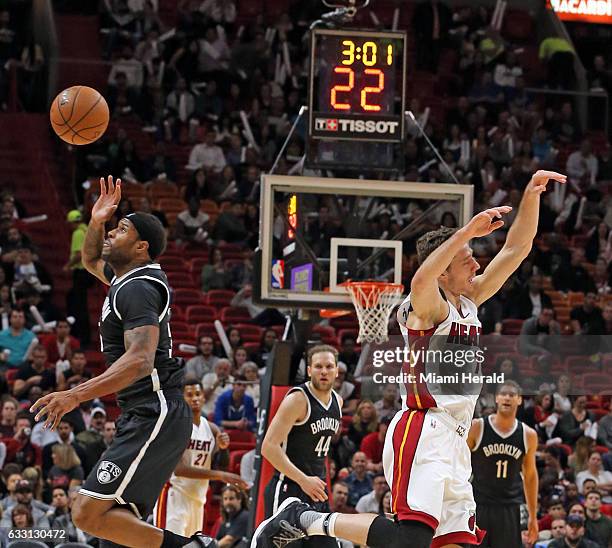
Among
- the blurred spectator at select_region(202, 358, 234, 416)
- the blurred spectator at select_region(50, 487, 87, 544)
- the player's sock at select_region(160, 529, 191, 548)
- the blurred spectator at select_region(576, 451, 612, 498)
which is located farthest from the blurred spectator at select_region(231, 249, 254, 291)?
the player's sock at select_region(160, 529, 191, 548)

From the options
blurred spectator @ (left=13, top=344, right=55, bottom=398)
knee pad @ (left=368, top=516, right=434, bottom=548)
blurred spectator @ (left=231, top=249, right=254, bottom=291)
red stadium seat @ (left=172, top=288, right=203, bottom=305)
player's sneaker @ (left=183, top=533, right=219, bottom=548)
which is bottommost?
player's sneaker @ (left=183, top=533, right=219, bottom=548)

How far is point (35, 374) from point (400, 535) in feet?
26.9

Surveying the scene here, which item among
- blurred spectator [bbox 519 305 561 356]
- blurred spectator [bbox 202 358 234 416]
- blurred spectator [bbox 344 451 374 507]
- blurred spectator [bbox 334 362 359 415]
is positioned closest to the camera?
blurred spectator [bbox 344 451 374 507]

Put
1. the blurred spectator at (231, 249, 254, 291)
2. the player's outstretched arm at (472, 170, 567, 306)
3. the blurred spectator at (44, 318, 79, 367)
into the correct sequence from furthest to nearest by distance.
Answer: the blurred spectator at (231, 249, 254, 291) < the blurred spectator at (44, 318, 79, 367) < the player's outstretched arm at (472, 170, 567, 306)

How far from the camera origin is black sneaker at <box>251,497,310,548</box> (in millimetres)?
7418

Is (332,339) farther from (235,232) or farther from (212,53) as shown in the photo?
(212,53)

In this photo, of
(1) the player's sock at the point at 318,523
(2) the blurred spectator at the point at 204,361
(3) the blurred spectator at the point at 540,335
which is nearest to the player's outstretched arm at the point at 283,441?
(1) the player's sock at the point at 318,523

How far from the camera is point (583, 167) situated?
20.8 m

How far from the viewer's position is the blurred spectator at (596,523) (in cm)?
1169

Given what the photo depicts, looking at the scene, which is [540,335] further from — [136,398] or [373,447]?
[136,398]

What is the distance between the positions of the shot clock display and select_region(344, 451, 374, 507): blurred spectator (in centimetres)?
335

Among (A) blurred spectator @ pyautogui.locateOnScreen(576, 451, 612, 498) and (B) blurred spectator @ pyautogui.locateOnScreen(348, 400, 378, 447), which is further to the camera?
(B) blurred spectator @ pyautogui.locateOnScreen(348, 400, 378, 447)

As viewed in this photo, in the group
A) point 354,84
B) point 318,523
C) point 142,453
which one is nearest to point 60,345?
point 354,84

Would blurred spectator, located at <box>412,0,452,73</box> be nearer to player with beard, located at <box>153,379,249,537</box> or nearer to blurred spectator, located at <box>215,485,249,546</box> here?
blurred spectator, located at <box>215,485,249,546</box>
